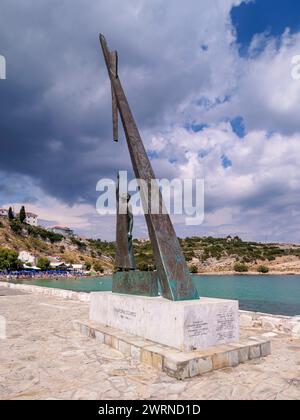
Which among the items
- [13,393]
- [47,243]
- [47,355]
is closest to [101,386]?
[13,393]

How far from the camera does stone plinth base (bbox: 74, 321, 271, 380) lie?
4445 millimetres

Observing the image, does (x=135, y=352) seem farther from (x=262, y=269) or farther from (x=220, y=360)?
(x=262, y=269)

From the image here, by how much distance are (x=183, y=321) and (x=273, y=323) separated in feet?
13.0

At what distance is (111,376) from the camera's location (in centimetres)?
450

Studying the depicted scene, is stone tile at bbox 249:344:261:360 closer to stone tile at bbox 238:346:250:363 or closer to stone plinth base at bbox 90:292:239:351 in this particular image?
stone tile at bbox 238:346:250:363

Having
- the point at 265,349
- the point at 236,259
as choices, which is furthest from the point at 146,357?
the point at 236,259

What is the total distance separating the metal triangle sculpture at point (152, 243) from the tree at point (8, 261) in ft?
210

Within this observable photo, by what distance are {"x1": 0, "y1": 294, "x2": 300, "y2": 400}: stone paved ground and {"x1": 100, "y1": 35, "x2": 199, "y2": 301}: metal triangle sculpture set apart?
1274 mm

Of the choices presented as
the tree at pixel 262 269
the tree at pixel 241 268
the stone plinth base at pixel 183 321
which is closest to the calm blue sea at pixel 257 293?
the stone plinth base at pixel 183 321

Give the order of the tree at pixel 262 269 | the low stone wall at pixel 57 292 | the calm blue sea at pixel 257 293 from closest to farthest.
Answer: the low stone wall at pixel 57 292
the calm blue sea at pixel 257 293
the tree at pixel 262 269

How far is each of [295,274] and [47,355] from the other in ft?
272

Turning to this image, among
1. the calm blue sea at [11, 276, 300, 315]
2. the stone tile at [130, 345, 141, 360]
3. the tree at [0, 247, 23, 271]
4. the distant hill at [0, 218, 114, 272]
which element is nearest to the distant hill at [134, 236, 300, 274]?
the distant hill at [0, 218, 114, 272]

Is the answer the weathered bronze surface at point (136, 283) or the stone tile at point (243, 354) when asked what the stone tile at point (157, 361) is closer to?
the stone tile at point (243, 354)

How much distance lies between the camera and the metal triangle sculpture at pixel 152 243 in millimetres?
5660
